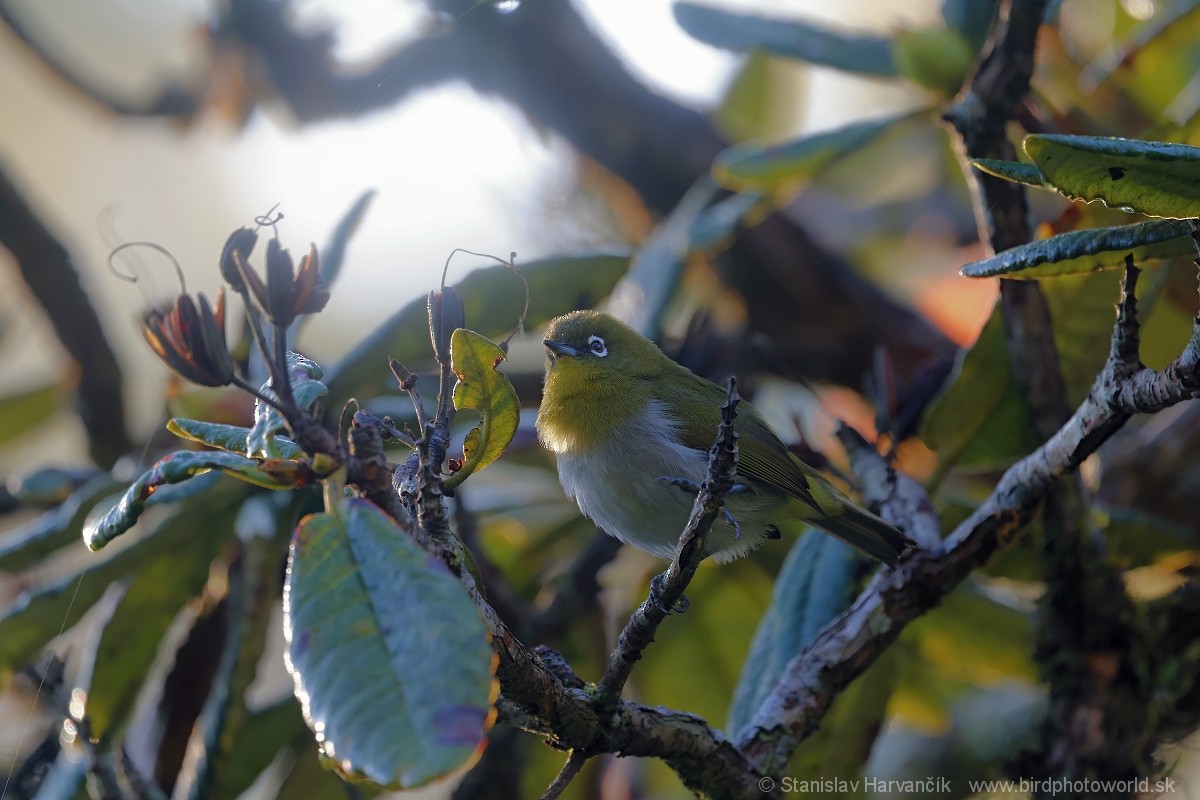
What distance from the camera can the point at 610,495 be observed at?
6.89ft

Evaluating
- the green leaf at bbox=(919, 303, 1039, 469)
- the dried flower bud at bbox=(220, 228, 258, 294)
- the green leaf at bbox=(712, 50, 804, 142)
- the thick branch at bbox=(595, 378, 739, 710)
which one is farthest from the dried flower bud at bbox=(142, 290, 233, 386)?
the green leaf at bbox=(712, 50, 804, 142)

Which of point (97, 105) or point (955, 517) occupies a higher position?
point (955, 517)

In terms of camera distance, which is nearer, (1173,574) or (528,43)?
(1173,574)

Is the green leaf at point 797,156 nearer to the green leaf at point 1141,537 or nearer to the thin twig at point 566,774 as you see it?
the green leaf at point 1141,537

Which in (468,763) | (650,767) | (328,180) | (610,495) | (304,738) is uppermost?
(328,180)

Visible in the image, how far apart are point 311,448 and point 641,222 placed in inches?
111

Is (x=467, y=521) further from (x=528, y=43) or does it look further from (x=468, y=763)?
(x=528, y=43)

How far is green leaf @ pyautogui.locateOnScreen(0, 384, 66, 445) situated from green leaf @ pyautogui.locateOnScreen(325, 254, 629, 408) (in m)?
1.63

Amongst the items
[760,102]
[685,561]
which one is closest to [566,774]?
[685,561]

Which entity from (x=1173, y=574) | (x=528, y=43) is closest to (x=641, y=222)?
(x=528, y=43)

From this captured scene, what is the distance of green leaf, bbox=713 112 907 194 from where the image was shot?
236cm

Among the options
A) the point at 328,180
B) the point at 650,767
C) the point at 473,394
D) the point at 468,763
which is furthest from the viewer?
the point at 650,767

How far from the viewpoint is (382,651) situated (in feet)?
3.09

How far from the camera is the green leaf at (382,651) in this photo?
855mm
